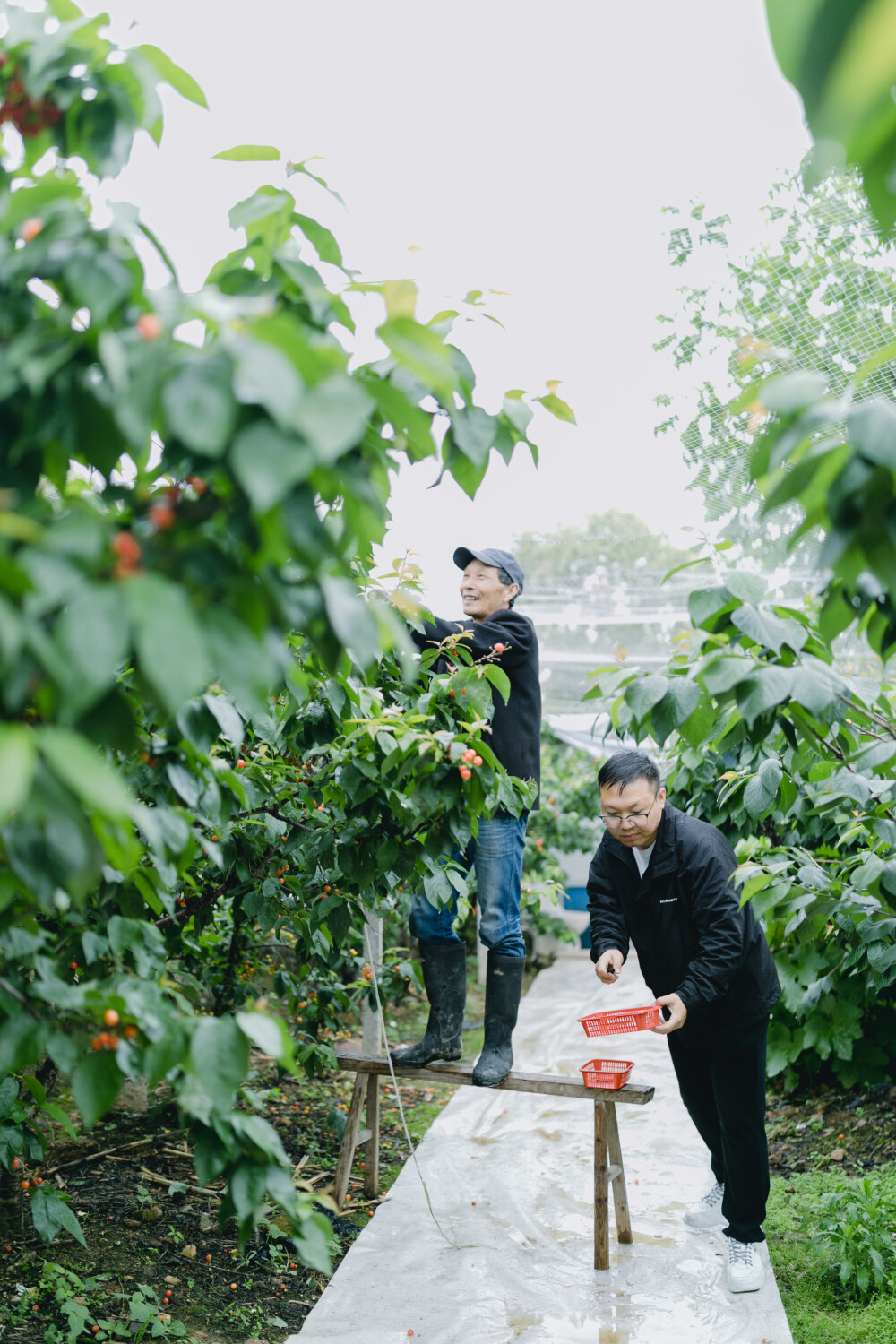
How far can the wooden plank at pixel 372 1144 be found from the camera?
3094 millimetres

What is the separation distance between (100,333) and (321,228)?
49cm

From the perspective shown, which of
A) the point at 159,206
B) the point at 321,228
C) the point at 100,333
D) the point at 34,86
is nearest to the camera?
the point at 100,333

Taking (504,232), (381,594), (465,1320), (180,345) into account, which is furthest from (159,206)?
(504,232)

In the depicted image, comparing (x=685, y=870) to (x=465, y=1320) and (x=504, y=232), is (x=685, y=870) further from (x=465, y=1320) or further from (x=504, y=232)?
(x=504, y=232)

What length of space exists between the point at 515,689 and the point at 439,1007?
87 cm

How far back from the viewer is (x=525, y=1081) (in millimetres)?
2768

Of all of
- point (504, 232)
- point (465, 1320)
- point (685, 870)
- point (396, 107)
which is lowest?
point (465, 1320)

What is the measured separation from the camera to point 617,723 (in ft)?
5.03

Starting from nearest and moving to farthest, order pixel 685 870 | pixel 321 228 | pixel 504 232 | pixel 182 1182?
pixel 321 228
pixel 685 870
pixel 182 1182
pixel 504 232

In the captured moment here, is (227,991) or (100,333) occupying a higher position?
(100,333)

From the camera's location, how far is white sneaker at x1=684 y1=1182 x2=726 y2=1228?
288cm

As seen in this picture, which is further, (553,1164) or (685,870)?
(553,1164)

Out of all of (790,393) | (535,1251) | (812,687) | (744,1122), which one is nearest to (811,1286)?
(744,1122)

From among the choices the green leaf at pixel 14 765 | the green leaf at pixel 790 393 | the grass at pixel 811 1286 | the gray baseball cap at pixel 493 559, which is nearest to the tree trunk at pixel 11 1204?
the grass at pixel 811 1286
